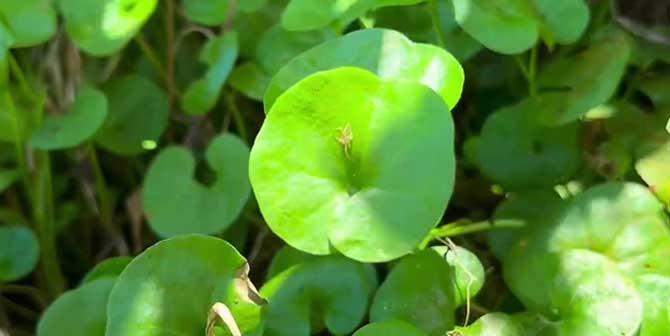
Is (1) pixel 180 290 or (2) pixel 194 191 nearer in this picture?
(1) pixel 180 290

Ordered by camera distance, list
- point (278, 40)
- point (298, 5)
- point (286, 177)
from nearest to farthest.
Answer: point (286, 177) → point (298, 5) → point (278, 40)

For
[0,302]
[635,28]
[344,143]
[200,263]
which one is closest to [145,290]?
[200,263]

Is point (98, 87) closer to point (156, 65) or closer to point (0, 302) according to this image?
point (156, 65)

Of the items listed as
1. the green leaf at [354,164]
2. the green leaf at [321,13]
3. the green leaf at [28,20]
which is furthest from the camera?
the green leaf at [28,20]

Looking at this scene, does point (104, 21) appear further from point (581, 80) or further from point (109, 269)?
point (581, 80)

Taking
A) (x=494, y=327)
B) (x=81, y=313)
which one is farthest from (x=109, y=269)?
(x=494, y=327)

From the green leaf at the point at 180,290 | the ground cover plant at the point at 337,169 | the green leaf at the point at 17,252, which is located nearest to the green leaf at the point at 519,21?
the ground cover plant at the point at 337,169

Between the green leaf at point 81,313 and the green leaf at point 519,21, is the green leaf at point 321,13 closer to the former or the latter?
the green leaf at point 519,21
